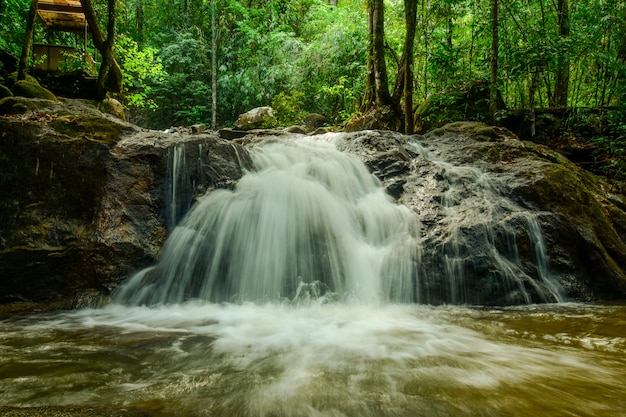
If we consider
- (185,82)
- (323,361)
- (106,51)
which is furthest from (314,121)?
(323,361)

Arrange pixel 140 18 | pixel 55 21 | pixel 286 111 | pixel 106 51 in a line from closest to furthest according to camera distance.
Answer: pixel 106 51 → pixel 55 21 → pixel 286 111 → pixel 140 18

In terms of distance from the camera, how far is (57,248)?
4312mm

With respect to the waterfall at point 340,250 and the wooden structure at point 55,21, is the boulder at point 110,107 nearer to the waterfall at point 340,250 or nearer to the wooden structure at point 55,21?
the wooden structure at point 55,21

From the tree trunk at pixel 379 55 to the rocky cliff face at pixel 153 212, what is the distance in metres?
4.71

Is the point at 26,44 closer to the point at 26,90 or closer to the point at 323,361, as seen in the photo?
Answer: the point at 26,90

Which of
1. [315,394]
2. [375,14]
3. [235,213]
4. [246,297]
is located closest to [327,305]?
[246,297]

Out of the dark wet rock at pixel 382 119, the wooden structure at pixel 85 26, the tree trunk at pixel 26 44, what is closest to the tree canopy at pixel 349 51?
the dark wet rock at pixel 382 119

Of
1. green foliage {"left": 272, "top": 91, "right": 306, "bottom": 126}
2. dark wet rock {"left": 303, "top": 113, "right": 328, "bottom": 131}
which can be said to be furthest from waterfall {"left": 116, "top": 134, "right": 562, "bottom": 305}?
dark wet rock {"left": 303, "top": 113, "right": 328, "bottom": 131}

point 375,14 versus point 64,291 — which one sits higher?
point 375,14

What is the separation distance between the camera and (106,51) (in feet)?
29.4

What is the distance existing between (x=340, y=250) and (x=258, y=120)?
33.8 ft

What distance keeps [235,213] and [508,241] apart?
3.71 meters

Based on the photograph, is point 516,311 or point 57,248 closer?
point 516,311

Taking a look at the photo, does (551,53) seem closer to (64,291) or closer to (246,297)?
(246,297)
